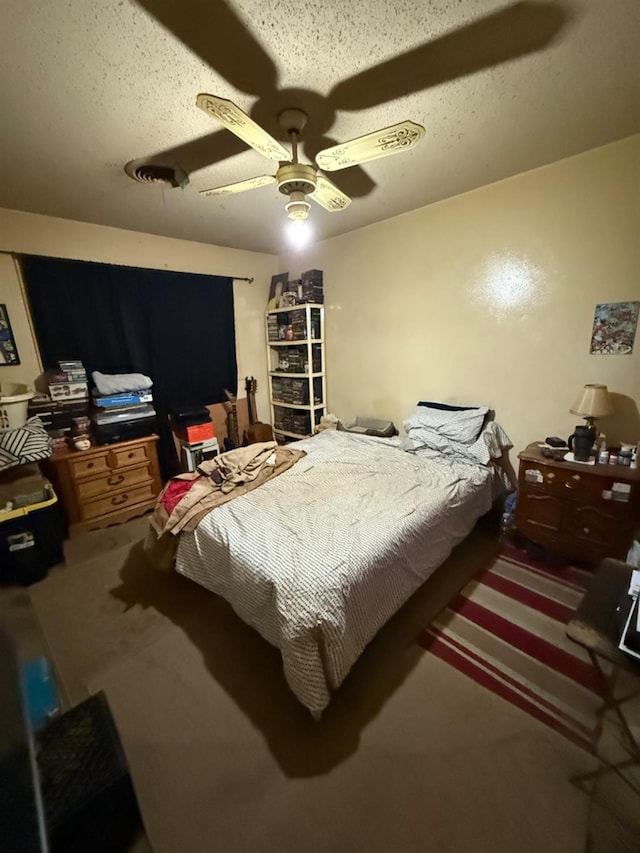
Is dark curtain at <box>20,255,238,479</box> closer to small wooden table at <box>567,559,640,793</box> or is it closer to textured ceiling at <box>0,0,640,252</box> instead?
textured ceiling at <box>0,0,640,252</box>

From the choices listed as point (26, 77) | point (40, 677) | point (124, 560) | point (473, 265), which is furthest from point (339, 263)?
point (40, 677)

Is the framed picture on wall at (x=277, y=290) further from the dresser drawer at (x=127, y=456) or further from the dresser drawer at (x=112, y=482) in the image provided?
the dresser drawer at (x=112, y=482)

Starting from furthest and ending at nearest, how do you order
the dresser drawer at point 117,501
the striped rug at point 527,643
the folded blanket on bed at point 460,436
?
1. the dresser drawer at point 117,501
2. the folded blanket on bed at point 460,436
3. the striped rug at point 527,643

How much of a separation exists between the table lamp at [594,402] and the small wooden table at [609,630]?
0.89 m

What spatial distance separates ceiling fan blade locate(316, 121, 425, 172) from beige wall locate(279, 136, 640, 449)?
1.06 metres

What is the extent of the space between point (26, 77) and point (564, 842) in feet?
10.4

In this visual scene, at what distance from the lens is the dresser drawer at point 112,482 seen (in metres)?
2.66

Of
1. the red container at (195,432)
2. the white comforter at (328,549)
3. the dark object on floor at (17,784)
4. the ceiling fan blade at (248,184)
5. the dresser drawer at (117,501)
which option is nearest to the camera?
the dark object on floor at (17,784)

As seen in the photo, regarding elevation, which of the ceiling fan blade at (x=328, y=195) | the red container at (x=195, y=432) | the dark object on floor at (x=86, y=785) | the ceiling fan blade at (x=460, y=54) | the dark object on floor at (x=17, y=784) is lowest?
the dark object on floor at (x=86, y=785)

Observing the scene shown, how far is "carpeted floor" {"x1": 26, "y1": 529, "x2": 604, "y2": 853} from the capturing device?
3.39ft

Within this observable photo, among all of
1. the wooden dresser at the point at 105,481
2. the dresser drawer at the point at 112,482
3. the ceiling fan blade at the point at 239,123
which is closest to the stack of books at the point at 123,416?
the wooden dresser at the point at 105,481

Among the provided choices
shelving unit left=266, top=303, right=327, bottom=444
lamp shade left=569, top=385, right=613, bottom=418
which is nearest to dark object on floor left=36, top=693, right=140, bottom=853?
lamp shade left=569, top=385, right=613, bottom=418

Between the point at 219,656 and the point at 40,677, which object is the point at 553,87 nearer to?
the point at 219,656

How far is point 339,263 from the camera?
3361 mm
